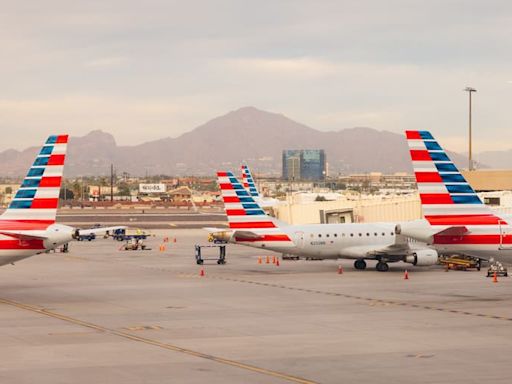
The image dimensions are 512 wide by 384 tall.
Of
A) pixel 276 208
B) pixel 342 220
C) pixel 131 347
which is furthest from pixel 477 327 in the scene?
pixel 276 208

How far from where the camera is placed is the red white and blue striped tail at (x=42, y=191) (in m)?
Answer: 52.8

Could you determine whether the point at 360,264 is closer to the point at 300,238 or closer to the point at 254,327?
the point at 300,238

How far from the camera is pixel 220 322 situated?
147ft

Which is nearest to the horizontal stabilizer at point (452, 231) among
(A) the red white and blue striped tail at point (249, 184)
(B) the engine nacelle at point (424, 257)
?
(B) the engine nacelle at point (424, 257)

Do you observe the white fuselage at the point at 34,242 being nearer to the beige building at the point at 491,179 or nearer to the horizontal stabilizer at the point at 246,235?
the horizontal stabilizer at the point at 246,235

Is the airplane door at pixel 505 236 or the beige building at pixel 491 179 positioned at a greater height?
the beige building at pixel 491 179

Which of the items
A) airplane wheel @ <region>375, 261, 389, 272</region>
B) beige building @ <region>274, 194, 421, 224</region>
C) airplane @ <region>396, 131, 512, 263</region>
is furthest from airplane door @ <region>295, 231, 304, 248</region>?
beige building @ <region>274, 194, 421, 224</region>

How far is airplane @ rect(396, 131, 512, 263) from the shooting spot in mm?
49625

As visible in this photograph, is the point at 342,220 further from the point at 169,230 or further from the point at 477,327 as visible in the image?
the point at 477,327

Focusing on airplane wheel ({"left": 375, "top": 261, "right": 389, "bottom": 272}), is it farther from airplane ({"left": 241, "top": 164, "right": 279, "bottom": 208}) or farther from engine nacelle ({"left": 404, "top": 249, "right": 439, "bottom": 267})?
airplane ({"left": 241, "top": 164, "right": 279, "bottom": 208})

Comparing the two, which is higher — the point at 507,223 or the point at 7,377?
the point at 507,223

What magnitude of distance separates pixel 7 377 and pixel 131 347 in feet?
22.4

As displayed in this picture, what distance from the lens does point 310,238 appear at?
76.8 meters

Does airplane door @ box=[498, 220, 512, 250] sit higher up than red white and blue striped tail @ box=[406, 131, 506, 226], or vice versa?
red white and blue striped tail @ box=[406, 131, 506, 226]
